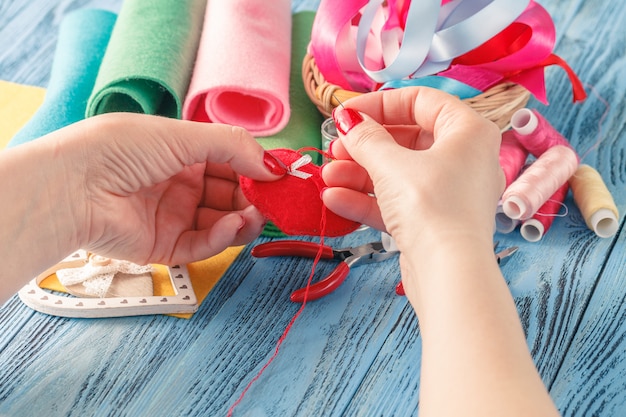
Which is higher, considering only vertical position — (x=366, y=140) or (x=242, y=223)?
(x=366, y=140)

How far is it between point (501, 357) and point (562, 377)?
1.30ft

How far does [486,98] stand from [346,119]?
0.47 meters

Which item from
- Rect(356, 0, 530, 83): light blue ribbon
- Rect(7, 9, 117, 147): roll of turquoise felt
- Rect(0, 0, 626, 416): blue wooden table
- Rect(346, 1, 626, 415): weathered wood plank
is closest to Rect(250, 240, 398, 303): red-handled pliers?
Rect(0, 0, 626, 416): blue wooden table

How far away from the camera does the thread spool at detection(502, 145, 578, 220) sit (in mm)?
1291

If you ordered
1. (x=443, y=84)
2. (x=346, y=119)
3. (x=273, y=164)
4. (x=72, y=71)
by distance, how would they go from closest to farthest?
(x=346, y=119)
(x=273, y=164)
(x=443, y=84)
(x=72, y=71)

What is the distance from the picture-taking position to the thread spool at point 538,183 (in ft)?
4.24

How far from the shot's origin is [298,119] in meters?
1.53

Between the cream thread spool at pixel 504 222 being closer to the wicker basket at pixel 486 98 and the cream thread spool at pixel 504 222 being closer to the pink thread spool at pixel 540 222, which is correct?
the pink thread spool at pixel 540 222

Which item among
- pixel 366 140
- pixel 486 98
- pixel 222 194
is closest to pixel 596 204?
pixel 486 98

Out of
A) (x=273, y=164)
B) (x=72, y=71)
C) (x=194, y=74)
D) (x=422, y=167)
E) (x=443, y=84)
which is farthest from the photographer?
(x=72, y=71)

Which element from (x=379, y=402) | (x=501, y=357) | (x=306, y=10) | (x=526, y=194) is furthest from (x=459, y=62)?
(x=501, y=357)

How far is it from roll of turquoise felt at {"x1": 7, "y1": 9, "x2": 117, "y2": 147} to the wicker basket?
47 cm

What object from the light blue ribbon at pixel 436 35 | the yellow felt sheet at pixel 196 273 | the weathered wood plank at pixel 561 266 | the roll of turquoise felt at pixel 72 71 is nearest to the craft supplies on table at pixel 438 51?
the light blue ribbon at pixel 436 35

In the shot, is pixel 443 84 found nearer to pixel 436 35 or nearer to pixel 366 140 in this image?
pixel 436 35
